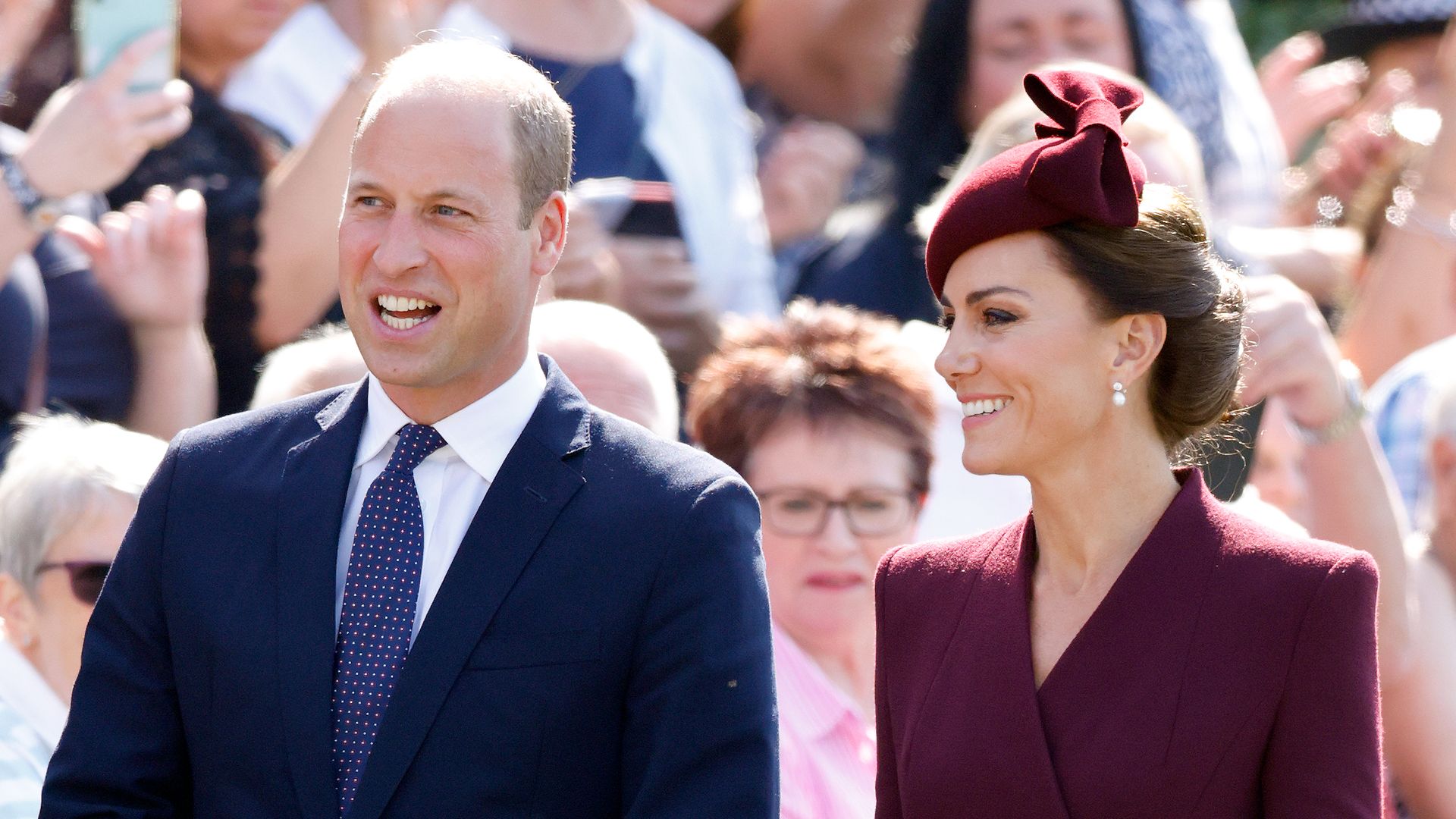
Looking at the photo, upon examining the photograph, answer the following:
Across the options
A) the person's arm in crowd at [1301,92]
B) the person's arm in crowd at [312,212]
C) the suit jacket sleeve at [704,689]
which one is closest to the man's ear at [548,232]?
the suit jacket sleeve at [704,689]

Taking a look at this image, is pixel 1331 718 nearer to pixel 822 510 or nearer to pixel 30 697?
pixel 822 510

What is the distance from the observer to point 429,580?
225 centimetres

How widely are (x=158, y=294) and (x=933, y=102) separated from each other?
225cm

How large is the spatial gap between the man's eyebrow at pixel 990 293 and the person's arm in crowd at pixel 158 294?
6.97 feet

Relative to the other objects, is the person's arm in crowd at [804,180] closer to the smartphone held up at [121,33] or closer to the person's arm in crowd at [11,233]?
the smartphone held up at [121,33]

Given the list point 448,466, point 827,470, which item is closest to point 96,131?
point 827,470

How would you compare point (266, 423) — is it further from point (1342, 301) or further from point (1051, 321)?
point (1342, 301)

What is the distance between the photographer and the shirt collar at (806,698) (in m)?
3.27

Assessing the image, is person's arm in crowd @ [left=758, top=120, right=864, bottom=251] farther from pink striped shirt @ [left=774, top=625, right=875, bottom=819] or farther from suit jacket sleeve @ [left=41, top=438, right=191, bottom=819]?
suit jacket sleeve @ [left=41, top=438, right=191, bottom=819]

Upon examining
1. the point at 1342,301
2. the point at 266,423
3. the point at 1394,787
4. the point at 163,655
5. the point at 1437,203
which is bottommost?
the point at 1394,787

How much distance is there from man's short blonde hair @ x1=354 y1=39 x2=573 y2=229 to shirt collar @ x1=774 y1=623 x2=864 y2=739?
1197mm

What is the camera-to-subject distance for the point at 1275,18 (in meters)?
8.67

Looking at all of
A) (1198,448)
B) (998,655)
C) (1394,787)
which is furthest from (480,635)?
(1394,787)

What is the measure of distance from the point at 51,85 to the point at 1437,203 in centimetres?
370
